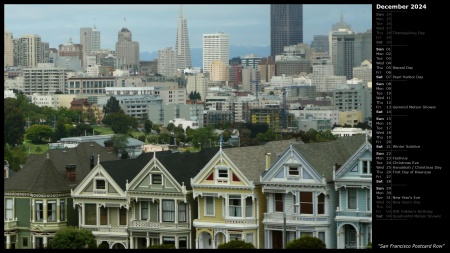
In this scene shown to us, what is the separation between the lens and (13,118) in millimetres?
68875

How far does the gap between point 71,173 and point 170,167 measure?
1780 mm

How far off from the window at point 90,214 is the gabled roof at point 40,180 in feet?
1.66

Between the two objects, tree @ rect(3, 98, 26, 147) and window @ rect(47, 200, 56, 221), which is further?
tree @ rect(3, 98, 26, 147)

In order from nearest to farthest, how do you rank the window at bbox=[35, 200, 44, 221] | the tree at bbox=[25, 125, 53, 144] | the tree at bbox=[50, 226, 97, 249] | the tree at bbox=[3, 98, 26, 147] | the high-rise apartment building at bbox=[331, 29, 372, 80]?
the tree at bbox=[50, 226, 97, 249]
the window at bbox=[35, 200, 44, 221]
the tree at bbox=[3, 98, 26, 147]
the tree at bbox=[25, 125, 53, 144]
the high-rise apartment building at bbox=[331, 29, 372, 80]

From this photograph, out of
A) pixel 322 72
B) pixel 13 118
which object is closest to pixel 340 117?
pixel 13 118

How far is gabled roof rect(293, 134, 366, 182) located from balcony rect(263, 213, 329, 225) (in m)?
0.46

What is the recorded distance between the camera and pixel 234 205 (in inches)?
613

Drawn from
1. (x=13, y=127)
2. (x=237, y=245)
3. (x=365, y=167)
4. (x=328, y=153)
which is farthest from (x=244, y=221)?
(x=13, y=127)

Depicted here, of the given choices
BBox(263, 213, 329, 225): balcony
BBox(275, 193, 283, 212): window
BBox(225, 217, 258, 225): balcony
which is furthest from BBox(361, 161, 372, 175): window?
BBox(225, 217, 258, 225): balcony

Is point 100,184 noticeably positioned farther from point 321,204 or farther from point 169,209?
point 321,204

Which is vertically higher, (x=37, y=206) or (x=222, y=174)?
(x=222, y=174)

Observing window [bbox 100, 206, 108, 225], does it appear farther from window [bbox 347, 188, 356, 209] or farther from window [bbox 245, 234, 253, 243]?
window [bbox 347, 188, 356, 209]

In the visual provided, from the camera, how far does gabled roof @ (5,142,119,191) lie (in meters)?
16.8
